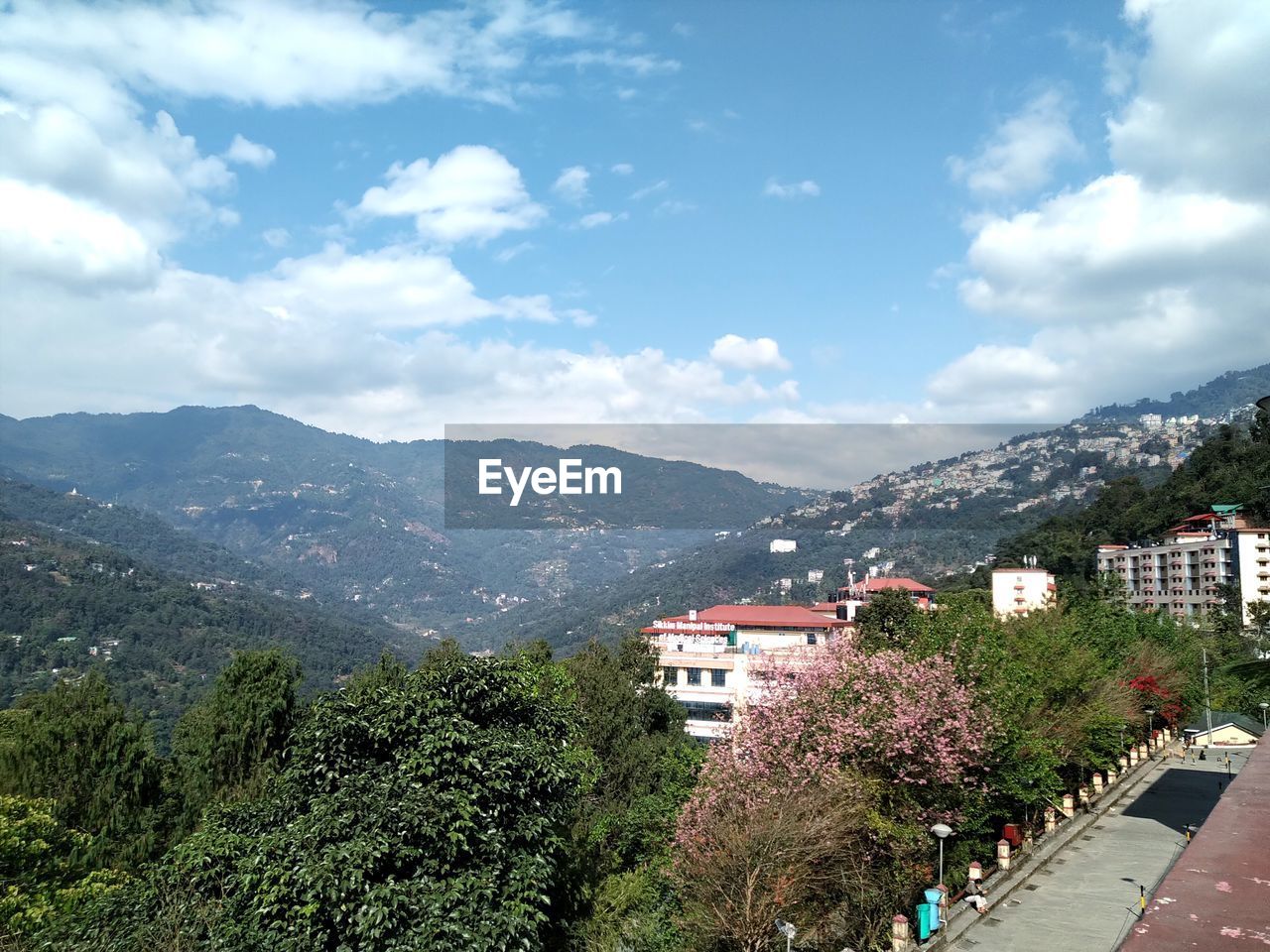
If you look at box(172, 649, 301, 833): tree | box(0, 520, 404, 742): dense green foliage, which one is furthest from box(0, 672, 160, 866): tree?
box(0, 520, 404, 742): dense green foliage

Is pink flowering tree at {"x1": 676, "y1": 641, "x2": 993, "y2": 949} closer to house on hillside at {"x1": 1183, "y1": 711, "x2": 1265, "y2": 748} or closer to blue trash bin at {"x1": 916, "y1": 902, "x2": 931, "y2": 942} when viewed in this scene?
blue trash bin at {"x1": 916, "y1": 902, "x2": 931, "y2": 942}

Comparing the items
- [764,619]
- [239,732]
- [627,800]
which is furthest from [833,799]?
[764,619]

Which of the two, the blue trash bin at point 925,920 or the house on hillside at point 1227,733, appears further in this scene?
the house on hillside at point 1227,733

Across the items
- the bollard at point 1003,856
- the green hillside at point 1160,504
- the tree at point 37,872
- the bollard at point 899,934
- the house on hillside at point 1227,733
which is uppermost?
the green hillside at point 1160,504

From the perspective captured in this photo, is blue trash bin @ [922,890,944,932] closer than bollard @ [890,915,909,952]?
No

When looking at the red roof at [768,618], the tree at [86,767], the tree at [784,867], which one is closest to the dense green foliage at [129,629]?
the red roof at [768,618]

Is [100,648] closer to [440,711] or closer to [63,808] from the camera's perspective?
[63,808]

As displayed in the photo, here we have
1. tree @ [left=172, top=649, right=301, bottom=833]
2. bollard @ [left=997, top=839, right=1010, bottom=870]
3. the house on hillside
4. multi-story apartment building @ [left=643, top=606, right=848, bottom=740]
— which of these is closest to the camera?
bollard @ [left=997, top=839, right=1010, bottom=870]

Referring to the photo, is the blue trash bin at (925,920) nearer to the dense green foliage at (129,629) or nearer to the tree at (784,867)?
the tree at (784,867)
